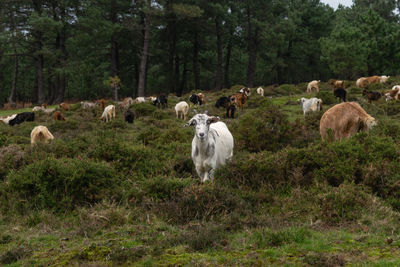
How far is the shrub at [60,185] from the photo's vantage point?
291 inches

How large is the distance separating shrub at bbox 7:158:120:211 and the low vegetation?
0.02 metres

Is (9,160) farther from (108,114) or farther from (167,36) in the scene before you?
(167,36)

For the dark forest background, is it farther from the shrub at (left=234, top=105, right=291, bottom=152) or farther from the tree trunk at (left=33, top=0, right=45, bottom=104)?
the shrub at (left=234, top=105, right=291, bottom=152)

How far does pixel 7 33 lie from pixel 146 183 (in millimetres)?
33857

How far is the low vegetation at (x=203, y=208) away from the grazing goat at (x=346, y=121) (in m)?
0.46

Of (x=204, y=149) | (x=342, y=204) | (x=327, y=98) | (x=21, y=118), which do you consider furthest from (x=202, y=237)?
(x=21, y=118)

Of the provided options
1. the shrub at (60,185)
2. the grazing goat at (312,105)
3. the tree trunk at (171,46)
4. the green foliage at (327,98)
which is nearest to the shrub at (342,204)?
the shrub at (60,185)

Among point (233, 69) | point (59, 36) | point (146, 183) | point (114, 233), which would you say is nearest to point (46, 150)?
point (146, 183)

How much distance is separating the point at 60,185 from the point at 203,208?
3174 mm

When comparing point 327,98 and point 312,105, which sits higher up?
point 327,98

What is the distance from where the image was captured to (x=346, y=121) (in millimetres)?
9953

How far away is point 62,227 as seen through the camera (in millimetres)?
6293

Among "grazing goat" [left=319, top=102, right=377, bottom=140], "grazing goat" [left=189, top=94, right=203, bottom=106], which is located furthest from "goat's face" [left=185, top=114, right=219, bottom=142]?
"grazing goat" [left=189, top=94, right=203, bottom=106]

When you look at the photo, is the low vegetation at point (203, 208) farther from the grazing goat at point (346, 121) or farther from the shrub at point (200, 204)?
the grazing goat at point (346, 121)
